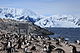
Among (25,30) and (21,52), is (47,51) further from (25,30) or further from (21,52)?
(25,30)

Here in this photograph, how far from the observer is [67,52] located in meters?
24.3

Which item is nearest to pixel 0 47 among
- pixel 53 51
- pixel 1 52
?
pixel 1 52

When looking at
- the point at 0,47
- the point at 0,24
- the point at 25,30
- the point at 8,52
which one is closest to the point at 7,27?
A: the point at 0,24

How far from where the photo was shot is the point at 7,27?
330 ft

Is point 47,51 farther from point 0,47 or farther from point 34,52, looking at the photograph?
point 0,47

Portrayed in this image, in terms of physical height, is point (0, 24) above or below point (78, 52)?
below

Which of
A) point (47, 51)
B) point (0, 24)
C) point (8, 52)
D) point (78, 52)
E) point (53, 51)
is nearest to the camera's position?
point (47, 51)

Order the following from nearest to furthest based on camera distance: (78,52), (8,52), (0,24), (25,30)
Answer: (78,52), (8,52), (25,30), (0,24)

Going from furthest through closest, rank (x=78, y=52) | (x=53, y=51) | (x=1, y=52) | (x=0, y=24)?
(x=0, y=24), (x=1, y=52), (x=53, y=51), (x=78, y=52)

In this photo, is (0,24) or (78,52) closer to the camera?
(78,52)

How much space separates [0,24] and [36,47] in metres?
72.2

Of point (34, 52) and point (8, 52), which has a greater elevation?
point (8, 52)

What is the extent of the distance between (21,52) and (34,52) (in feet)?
5.00

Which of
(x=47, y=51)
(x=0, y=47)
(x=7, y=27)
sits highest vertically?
(x=47, y=51)
